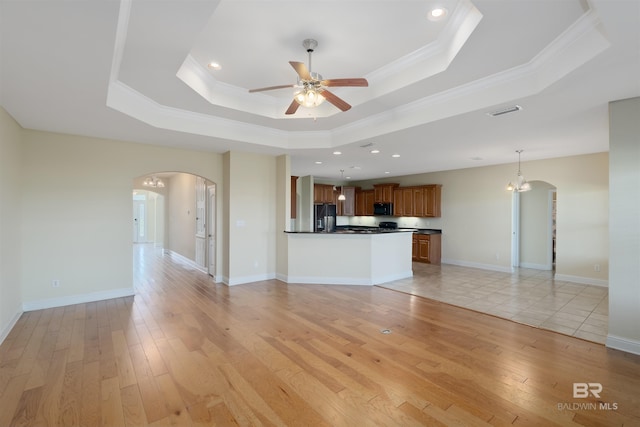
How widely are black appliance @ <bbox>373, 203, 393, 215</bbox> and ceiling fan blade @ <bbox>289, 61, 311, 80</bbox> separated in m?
7.78

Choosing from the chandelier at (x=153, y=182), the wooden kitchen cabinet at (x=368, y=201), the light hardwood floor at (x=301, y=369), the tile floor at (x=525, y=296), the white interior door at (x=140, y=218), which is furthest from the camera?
the white interior door at (x=140, y=218)

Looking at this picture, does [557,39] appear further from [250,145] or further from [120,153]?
[120,153]

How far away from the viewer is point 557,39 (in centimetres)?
262

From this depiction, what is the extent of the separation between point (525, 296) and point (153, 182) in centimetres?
1028

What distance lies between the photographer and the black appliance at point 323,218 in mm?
10531

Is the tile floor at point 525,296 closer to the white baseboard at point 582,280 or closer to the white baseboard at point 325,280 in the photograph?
the white baseboard at point 582,280

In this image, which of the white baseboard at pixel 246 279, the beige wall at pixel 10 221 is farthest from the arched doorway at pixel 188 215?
the beige wall at pixel 10 221

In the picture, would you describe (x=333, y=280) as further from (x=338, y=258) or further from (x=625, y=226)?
(x=625, y=226)

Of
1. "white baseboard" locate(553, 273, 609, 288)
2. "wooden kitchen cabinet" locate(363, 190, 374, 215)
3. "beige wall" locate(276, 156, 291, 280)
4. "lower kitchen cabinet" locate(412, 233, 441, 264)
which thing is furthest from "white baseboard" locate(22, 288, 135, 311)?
"white baseboard" locate(553, 273, 609, 288)

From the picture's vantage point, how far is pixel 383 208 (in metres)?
10.2

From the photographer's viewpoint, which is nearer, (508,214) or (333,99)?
(333,99)

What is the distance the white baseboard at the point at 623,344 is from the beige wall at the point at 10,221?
21.8 feet

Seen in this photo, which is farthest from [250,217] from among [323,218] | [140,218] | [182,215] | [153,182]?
[140,218]

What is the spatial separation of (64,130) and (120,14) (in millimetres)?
3483
